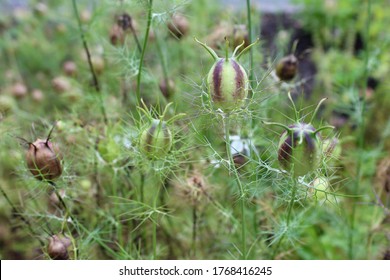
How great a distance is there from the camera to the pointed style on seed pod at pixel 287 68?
127cm

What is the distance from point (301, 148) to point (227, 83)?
0.47 ft

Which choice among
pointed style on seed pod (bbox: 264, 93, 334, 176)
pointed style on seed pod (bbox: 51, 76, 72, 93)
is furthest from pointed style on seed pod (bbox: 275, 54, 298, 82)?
pointed style on seed pod (bbox: 51, 76, 72, 93)

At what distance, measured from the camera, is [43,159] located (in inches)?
39.4

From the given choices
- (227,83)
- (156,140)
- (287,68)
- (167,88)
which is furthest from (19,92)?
(227,83)

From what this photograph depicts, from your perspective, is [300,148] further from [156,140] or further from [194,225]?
[194,225]

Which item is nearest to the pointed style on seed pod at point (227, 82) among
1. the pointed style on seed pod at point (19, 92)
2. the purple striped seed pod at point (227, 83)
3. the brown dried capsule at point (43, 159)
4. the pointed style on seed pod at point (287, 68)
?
the purple striped seed pod at point (227, 83)

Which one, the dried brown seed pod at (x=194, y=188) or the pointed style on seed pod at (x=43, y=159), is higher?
the pointed style on seed pod at (x=43, y=159)

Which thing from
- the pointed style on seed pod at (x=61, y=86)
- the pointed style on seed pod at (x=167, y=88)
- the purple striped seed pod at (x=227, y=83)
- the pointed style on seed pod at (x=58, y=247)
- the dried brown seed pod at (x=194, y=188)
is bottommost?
the pointed style on seed pod at (x=58, y=247)

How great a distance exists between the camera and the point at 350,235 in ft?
4.82

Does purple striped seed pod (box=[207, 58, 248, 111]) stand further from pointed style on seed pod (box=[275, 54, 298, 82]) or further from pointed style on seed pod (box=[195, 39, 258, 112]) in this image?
pointed style on seed pod (box=[275, 54, 298, 82])

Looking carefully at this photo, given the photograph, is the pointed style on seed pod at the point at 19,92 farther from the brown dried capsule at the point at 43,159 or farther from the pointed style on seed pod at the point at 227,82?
the pointed style on seed pod at the point at 227,82

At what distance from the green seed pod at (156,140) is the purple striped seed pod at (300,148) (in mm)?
182
